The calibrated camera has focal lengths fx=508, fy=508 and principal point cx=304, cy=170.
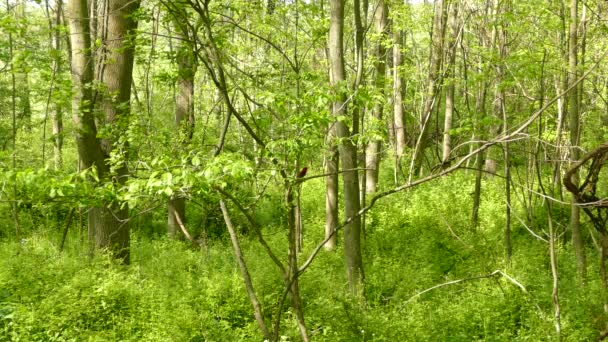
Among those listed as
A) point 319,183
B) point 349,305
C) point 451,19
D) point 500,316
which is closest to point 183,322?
point 349,305

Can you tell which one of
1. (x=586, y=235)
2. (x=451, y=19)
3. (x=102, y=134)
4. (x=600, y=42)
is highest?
(x=451, y=19)

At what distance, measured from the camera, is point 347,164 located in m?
7.29

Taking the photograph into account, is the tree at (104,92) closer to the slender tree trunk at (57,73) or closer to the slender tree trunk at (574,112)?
the slender tree trunk at (57,73)

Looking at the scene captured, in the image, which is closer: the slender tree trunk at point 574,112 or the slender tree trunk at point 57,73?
the slender tree trunk at point 57,73

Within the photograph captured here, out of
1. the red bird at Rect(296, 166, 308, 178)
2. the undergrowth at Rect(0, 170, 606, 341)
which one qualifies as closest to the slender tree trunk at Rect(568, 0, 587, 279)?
the undergrowth at Rect(0, 170, 606, 341)

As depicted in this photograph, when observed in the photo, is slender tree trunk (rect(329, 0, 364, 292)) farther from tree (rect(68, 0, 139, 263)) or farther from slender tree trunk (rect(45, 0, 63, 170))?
slender tree trunk (rect(45, 0, 63, 170))

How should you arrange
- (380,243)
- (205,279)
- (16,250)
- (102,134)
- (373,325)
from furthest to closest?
(380,243) → (16,250) → (205,279) → (373,325) → (102,134)

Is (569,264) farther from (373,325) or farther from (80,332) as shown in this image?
(80,332)

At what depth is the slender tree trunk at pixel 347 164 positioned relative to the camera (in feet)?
22.6

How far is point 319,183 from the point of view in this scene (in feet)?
54.4

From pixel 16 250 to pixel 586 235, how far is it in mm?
12002

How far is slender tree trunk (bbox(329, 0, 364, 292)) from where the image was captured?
271 inches

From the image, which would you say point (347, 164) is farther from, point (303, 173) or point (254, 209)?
point (303, 173)

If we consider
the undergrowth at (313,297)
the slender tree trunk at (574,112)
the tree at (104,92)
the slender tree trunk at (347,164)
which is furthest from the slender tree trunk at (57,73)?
the slender tree trunk at (574,112)
